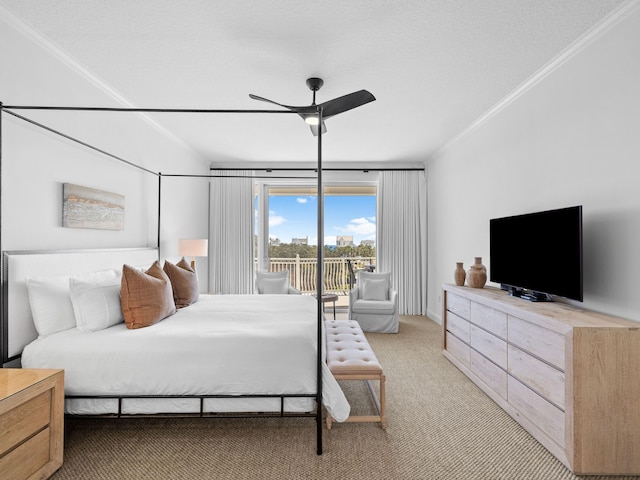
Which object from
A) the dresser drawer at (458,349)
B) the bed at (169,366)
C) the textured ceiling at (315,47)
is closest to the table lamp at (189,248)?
the textured ceiling at (315,47)

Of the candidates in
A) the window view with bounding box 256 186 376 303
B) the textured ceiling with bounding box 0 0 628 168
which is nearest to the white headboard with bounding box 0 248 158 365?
the textured ceiling with bounding box 0 0 628 168

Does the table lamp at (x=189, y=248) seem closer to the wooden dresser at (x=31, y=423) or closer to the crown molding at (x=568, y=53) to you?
the wooden dresser at (x=31, y=423)

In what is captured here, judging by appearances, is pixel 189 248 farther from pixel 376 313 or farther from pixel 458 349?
pixel 458 349

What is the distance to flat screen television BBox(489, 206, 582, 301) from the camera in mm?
2412

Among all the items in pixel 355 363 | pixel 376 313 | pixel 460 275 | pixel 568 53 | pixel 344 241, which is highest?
pixel 568 53

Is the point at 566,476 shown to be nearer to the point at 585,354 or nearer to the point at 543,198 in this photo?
the point at 585,354

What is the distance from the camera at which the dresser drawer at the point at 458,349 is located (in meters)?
3.39

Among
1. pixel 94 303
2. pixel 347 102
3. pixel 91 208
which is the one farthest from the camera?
pixel 91 208

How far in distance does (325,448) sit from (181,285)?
2.07m

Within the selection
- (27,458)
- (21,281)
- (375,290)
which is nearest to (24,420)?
(27,458)

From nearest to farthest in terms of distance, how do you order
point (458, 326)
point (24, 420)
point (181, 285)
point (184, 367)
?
point (24, 420) < point (184, 367) < point (181, 285) < point (458, 326)

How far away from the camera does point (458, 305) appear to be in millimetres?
3586

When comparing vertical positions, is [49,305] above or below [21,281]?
below

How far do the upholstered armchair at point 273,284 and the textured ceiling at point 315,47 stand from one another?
2446 millimetres
